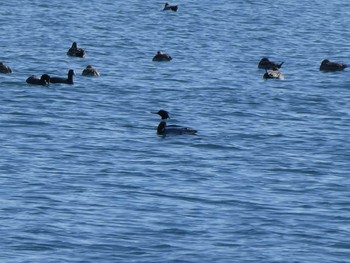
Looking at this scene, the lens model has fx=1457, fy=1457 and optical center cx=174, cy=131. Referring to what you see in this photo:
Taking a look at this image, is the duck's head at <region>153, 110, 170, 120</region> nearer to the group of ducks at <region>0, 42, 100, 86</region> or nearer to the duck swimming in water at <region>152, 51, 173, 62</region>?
the group of ducks at <region>0, 42, 100, 86</region>

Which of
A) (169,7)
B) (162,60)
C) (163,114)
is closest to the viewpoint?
(163,114)

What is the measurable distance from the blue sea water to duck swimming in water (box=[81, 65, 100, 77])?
0.39m

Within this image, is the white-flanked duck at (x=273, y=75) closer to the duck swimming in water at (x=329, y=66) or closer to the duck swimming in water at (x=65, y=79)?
the duck swimming in water at (x=329, y=66)

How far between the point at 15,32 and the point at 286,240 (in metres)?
45.7

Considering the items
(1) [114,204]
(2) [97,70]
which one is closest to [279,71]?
(2) [97,70]

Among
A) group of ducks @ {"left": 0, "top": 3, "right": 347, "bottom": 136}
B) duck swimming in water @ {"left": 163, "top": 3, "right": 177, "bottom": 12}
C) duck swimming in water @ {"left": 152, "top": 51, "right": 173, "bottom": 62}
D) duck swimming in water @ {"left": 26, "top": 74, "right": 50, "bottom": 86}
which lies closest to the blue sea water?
group of ducks @ {"left": 0, "top": 3, "right": 347, "bottom": 136}

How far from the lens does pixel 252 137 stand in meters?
46.6

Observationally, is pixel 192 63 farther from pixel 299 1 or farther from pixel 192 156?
pixel 299 1

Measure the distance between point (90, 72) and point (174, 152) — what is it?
16929 millimetres

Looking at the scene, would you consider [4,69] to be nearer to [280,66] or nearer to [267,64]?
[267,64]

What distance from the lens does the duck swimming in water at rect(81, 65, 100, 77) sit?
60000 mm

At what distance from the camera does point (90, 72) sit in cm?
6019

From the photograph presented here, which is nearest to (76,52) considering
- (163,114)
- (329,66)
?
(329,66)

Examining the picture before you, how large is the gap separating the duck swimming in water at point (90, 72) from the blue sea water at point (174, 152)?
0.39m
